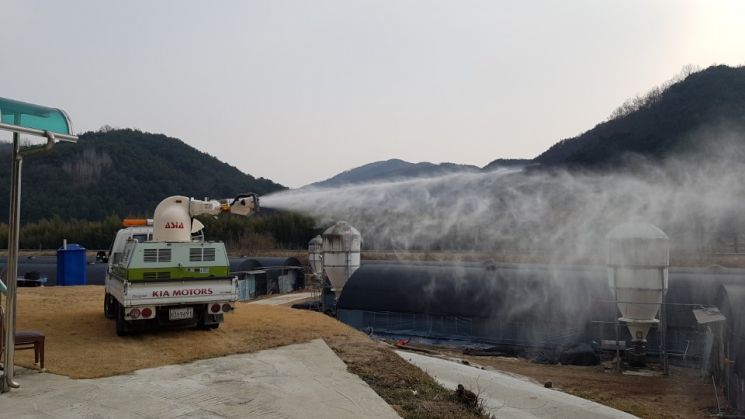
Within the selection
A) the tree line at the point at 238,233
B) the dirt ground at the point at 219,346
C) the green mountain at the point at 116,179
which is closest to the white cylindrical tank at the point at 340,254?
the dirt ground at the point at 219,346

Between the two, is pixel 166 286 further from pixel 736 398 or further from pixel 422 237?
pixel 422 237

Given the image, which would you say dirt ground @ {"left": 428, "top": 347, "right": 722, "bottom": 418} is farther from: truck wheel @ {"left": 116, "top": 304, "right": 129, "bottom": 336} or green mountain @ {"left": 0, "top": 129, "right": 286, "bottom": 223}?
green mountain @ {"left": 0, "top": 129, "right": 286, "bottom": 223}

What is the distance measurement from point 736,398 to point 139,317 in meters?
14.8

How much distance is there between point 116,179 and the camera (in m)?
121

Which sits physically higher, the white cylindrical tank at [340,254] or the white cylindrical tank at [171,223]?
the white cylindrical tank at [171,223]

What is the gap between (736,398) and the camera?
46.4 feet

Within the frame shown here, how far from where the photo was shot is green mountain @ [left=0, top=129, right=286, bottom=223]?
110m

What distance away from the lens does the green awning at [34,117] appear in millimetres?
8086

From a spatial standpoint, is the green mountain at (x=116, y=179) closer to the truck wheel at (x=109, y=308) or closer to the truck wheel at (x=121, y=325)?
the truck wheel at (x=109, y=308)

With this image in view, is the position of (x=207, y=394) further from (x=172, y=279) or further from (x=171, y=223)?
(x=171, y=223)

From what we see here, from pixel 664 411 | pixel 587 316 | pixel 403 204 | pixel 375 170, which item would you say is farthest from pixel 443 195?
pixel 375 170

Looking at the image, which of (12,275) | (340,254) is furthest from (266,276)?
(12,275)

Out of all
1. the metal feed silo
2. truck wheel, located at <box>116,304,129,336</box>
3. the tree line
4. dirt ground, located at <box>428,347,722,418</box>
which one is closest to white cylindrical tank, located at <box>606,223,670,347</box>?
the metal feed silo

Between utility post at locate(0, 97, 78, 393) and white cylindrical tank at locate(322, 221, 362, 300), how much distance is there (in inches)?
907
